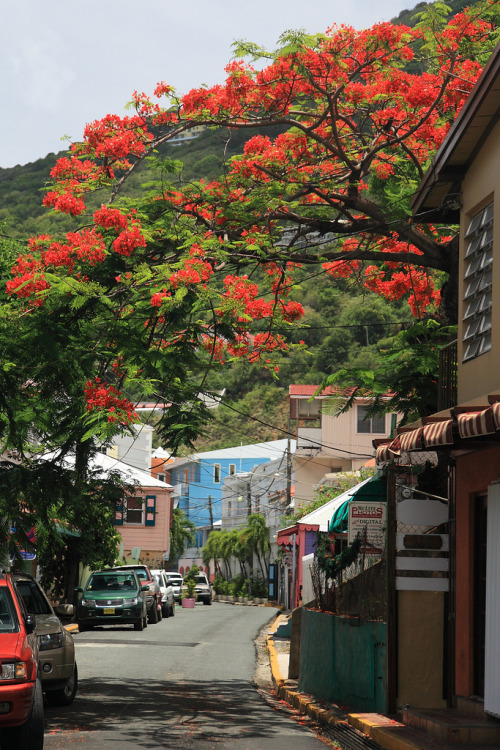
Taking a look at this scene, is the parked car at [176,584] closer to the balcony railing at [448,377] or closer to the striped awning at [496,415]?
the balcony railing at [448,377]

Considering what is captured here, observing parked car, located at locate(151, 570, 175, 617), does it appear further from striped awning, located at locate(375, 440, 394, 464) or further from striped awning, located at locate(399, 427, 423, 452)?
striped awning, located at locate(399, 427, 423, 452)

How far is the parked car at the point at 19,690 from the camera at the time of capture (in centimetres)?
845

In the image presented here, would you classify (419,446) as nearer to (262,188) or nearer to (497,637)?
(497,637)

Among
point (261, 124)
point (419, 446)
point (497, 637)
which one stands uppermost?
point (261, 124)

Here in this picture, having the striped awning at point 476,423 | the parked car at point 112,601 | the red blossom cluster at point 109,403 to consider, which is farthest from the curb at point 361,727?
the parked car at point 112,601

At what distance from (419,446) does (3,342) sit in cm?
617

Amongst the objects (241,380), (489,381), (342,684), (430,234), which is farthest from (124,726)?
(241,380)

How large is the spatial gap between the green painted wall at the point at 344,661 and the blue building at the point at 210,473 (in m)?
73.2

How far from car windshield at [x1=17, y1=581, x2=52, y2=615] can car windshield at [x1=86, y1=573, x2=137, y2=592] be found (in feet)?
59.7

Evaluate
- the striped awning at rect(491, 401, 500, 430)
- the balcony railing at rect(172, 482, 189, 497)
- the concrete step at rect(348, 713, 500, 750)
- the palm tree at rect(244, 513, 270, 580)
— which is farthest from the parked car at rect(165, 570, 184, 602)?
the striped awning at rect(491, 401, 500, 430)

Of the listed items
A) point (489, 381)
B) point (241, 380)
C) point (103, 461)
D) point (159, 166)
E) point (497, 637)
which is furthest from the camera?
point (241, 380)

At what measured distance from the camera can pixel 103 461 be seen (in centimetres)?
5231

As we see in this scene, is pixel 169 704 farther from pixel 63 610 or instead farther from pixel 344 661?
pixel 344 661

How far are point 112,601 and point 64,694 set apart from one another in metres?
17.7
